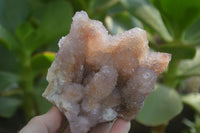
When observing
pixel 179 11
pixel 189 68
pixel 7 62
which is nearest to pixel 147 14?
pixel 179 11

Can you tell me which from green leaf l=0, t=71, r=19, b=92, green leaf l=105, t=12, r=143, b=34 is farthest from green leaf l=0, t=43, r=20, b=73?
green leaf l=105, t=12, r=143, b=34

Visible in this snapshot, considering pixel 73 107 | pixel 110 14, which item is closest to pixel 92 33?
pixel 73 107

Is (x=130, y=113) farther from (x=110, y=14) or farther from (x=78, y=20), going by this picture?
(x=110, y=14)

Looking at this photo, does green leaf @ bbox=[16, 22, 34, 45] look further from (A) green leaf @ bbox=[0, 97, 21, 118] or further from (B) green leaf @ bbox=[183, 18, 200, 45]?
(B) green leaf @ bbox=[183, 18, 200, 45]

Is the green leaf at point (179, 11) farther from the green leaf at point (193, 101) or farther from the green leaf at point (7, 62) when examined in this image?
the green leaf at point (7, 62)

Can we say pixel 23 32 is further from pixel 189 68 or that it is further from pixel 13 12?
pixel 189 68

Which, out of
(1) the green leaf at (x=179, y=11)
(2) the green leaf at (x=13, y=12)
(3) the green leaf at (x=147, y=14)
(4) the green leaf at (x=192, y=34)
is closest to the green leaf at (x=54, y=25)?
(2) the green leaf at (x=13, y=12)
